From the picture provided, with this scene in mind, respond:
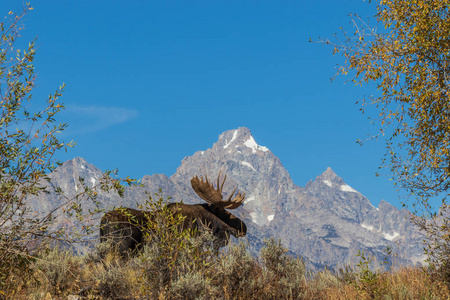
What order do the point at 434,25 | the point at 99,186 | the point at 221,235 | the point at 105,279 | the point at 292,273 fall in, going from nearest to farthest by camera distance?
the point at 99,186 → the point at 105,279 → the point at 292,273 → the point at 434,25 → the point at 221,235

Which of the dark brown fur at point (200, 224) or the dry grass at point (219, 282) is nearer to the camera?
the dry grass at point (219, 282)

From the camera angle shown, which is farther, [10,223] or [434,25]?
[434,25]

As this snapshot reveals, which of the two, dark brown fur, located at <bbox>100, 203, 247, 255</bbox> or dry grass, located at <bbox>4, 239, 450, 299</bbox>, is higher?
dark brown fur, located at <bbox>100, 203, 247, 255</bbox>

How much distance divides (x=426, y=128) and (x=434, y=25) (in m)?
3.32

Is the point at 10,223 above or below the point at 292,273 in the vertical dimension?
below

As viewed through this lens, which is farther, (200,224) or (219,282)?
(200,224)

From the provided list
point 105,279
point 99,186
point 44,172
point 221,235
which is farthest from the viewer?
point 221,235

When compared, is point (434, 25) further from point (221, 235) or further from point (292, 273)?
point (221, 235)

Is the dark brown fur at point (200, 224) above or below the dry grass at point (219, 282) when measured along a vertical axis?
above

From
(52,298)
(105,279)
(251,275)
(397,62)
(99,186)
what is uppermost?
(397,62)

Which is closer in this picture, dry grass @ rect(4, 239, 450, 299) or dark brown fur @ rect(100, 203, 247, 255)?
dry grass @ rect(4, 239, 450, 299)

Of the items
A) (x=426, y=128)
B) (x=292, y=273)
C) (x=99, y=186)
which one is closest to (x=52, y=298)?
(x=99, y=186)

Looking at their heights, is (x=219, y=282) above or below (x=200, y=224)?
below

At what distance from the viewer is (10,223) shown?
827cm
